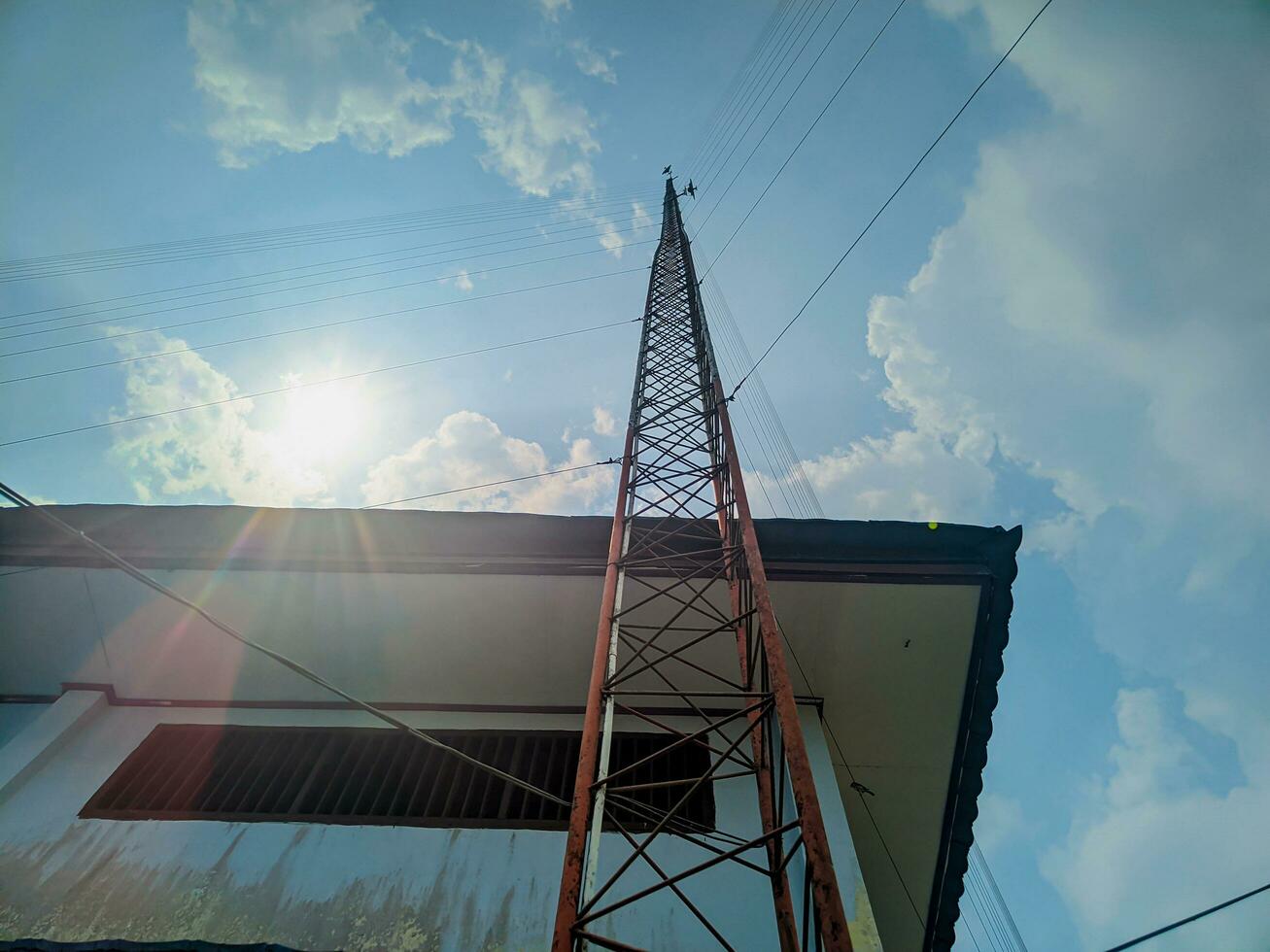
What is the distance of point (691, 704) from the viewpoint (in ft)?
17.0

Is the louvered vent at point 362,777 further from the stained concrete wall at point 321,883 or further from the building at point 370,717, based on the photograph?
the stained concrete wall at point 321,883

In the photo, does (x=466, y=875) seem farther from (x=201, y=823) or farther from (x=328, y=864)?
(x=201, y=823)

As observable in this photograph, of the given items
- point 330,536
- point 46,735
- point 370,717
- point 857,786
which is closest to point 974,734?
point 857,786

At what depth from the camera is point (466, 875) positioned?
22.0 feet

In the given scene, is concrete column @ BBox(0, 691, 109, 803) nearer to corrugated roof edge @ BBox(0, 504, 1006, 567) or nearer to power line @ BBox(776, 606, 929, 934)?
corrugated roof edge @ BBox(0, 504, 1006, 567)

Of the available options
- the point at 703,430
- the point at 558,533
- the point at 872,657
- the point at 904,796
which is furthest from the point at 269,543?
the point at 904,796

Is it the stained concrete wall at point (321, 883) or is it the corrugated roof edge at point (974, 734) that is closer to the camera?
the stained concrete wall at point (321, 883)

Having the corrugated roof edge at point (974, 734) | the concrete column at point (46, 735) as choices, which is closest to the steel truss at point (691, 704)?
the corrugated roof edge at point (974, 734)

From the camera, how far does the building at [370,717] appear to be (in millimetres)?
6504

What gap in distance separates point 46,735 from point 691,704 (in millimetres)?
9380

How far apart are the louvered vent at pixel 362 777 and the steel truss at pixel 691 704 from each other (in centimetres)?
32

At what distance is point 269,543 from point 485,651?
3357 mm

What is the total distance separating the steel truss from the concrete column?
7713 mm

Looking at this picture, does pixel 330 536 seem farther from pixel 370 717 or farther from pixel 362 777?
pixel 362 777
